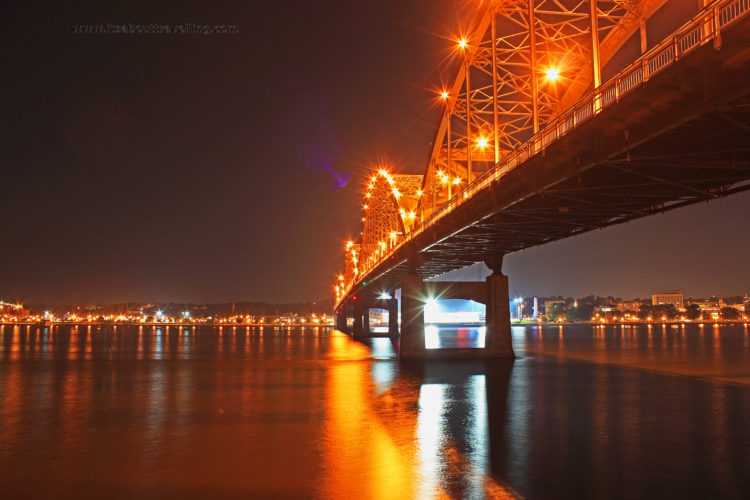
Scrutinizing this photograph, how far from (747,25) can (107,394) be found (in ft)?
95.3

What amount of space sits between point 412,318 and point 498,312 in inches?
290

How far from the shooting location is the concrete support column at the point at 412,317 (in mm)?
55875

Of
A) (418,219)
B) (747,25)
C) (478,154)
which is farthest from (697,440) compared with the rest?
(418,219)

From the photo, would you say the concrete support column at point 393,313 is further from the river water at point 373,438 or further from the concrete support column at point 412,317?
the river water at point 373,438

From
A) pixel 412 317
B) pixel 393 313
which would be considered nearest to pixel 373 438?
pixel 412 317

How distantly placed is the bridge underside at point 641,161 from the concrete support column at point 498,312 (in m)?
15.3

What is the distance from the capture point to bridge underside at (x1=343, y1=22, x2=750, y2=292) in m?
15.6

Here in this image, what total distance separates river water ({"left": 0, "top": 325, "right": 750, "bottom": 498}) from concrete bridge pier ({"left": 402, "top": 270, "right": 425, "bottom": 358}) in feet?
Result: 55.8

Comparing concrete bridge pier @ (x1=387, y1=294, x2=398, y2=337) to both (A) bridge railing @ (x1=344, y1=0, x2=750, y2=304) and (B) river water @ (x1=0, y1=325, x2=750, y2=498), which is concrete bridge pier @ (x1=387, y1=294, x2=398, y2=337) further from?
(A) bridge railing @ (x1=344, y1=0, x2=750, y2=304)

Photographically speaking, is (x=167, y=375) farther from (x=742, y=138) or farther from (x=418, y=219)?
(x=742, y=138)

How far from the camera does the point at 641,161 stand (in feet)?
70.1

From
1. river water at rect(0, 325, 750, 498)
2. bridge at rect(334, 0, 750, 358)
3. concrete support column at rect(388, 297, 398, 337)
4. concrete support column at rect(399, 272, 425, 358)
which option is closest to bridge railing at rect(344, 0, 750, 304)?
bridge at rect(334, 0, 750, 358)

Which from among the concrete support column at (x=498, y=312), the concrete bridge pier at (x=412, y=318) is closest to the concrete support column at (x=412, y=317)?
the concrete bridge pier at (x=412, y=318)

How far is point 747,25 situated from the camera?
1332cm
